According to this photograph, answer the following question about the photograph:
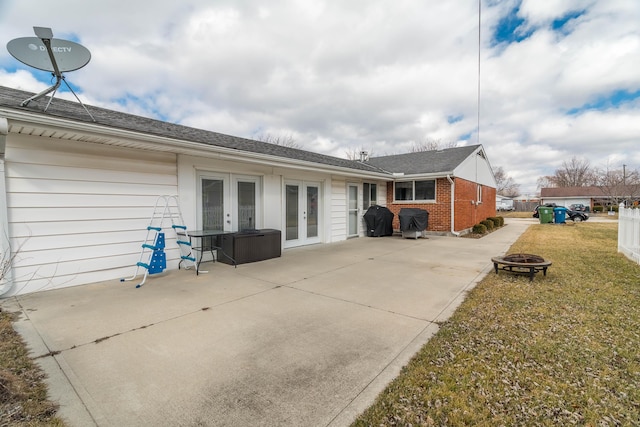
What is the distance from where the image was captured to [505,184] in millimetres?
64875

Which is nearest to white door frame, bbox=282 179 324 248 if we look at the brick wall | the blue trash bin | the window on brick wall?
the brick wall

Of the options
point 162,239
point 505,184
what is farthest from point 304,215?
point 505,184

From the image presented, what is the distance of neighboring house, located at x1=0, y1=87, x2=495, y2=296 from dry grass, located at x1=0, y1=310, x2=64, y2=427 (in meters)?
1.21

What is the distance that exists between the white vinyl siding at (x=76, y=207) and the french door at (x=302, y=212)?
3.96m

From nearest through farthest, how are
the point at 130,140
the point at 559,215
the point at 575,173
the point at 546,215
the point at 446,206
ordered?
the point at 130,140
the point at 446,206
the point at 559,215
the point at 546,215
the point at 575,173

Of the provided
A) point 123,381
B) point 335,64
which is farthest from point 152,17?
point 123,381

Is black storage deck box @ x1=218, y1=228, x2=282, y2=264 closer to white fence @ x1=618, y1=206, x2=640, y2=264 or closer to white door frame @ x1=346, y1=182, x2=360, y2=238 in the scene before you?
white door frame @ x1=346, y1=182, x2=360, y2=238

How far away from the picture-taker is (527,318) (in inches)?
145

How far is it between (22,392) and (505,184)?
253 ft

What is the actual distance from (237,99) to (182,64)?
277 inches

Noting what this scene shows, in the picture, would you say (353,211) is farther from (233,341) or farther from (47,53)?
(47,53)

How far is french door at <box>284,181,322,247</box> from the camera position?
9.35 m

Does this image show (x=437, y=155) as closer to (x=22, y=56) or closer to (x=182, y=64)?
(x=182, y=64)

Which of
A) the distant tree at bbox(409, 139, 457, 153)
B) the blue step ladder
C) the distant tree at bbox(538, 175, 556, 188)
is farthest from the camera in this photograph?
the distant tree at bbox(538, 175, 556, 188)
